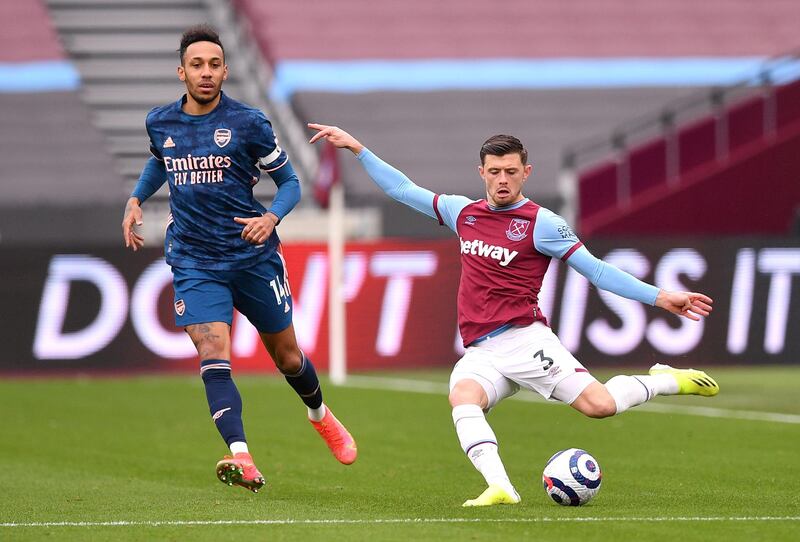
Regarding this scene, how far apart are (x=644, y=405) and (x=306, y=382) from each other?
6.67 metres

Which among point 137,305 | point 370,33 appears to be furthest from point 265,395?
point 370,33

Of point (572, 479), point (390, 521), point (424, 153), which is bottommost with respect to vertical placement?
point (390, 521)

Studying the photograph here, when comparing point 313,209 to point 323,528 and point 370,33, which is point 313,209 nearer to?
point 370,33

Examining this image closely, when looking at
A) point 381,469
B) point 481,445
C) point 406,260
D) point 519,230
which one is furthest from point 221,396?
point 406,260

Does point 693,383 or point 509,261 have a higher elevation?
point 509,261

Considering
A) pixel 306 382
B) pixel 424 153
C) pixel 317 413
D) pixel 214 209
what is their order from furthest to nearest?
pixel 424 153 < pixel 317 413 < pixel 306 382 < pixel 214 209

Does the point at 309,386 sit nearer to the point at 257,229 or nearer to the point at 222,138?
the point at 257,229

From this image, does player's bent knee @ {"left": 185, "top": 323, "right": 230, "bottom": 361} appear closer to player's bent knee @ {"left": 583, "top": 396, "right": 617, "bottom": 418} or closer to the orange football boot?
the orange football boot

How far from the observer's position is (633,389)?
8.09 meters

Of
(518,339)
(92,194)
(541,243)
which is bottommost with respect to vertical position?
(518,339)

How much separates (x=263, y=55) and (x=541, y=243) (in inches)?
763

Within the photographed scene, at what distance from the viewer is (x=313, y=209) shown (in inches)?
968

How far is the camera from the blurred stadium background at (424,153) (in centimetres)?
1916

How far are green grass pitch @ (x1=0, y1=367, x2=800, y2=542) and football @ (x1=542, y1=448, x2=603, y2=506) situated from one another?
3.4 inches
